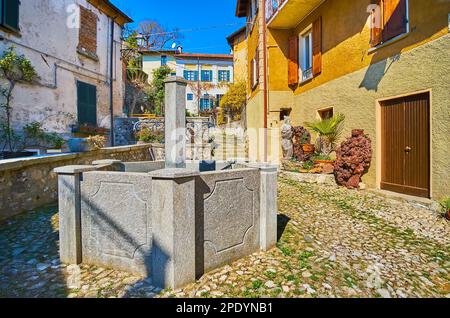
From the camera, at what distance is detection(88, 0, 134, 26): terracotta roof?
1029 centimetres

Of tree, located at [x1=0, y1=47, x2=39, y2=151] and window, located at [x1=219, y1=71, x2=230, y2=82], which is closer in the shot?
tree, located at [x1=0, y1=47, x2=39, y2=151]

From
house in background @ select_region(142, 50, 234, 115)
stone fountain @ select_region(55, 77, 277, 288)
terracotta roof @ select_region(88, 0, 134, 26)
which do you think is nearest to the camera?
stone fountain @ select_region(55, 77, 277, 288)

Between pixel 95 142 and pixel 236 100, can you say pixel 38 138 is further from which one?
pixel 236 100

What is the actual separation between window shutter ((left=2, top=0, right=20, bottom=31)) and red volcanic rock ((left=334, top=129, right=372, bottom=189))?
31.7 feet

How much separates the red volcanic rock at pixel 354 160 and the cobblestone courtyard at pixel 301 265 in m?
2.18

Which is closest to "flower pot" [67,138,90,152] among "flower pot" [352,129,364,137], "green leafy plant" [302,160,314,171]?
"green leafy plant" [302,160,314,171]

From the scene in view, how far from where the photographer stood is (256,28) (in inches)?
442

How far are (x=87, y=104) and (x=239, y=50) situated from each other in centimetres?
1361

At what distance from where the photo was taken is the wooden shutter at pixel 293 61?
9.58 meters

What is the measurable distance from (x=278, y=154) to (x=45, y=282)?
334 inches

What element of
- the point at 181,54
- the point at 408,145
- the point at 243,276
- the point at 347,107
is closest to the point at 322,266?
the point at 243,276

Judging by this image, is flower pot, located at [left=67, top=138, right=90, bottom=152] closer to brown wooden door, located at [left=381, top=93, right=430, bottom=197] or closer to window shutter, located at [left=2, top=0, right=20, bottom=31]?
window shutter, located at [left=2, top=0, right=20, bottom=31]
